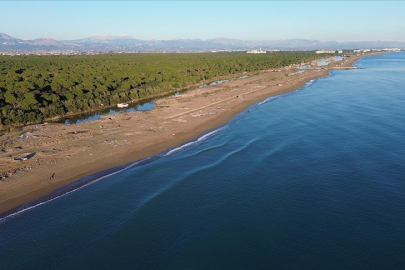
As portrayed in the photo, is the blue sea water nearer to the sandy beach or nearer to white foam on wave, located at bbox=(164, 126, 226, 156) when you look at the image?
white foam on wave, located at bbox=(164, 126, 226, 156)

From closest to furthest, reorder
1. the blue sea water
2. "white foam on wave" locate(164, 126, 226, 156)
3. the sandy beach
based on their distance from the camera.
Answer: the blue sea water < the sandy beach < "white foam on wave" locate(164, 126, 226, 156)

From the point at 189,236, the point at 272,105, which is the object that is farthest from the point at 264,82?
the point at 189,236

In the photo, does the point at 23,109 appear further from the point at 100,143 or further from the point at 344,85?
the point at 344,85

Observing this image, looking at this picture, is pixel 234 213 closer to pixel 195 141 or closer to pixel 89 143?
pixel 195 141

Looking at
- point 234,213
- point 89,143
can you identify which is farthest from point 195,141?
point 234,213

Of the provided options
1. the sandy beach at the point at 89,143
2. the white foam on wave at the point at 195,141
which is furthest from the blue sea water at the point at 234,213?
the sandy beach at the point at 89,143

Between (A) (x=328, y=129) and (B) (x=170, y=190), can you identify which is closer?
(B) (x=170, y=190)

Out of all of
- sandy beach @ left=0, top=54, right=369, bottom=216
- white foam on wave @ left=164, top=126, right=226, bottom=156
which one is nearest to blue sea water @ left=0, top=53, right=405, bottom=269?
white foam on wave @ left=164, top=126, right=226, bottom=156
